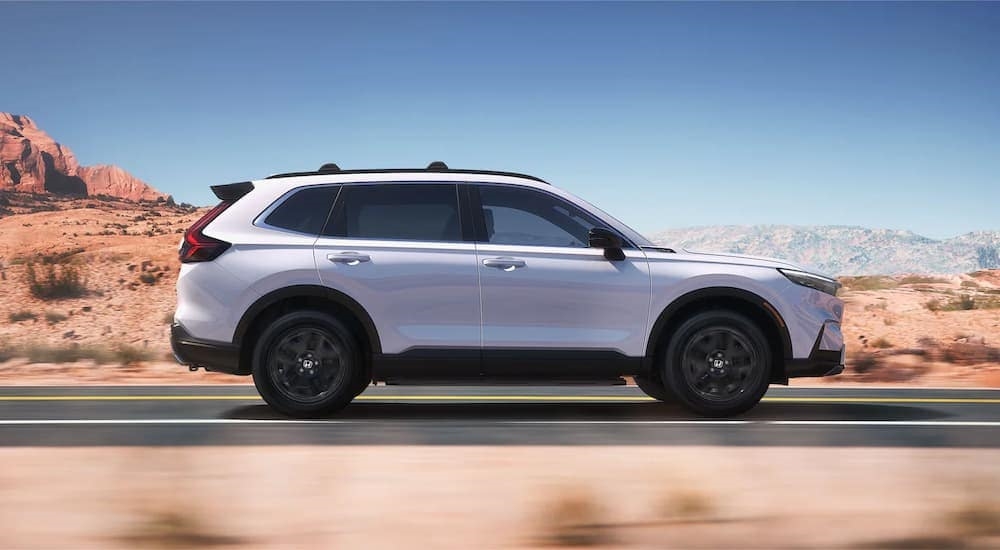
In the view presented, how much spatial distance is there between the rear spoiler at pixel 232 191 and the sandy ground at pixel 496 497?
2.57 metres

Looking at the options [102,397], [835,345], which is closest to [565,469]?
[835,345]

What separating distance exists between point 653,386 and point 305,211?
3.45 meters

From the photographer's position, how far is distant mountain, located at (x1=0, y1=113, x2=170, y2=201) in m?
118

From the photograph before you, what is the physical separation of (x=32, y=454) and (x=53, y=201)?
103m

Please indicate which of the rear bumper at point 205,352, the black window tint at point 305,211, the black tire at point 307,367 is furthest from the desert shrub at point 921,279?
the rear bumper at point 205,352

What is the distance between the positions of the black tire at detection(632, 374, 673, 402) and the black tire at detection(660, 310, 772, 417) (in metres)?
0.24

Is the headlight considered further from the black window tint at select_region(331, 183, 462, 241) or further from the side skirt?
the black window tint at select_region(331, 183, 462, 241)

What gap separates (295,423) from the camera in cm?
852

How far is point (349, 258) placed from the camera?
8.64 meters

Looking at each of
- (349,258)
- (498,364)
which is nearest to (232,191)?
(349,258)

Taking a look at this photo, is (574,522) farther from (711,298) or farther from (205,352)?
(205,352)

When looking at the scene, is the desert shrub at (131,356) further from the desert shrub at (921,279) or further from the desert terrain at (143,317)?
the desert shrub at (921,279)

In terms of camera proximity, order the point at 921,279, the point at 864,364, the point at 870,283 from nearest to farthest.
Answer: the point at 864,364
the point at 870,283
the point at 921,279

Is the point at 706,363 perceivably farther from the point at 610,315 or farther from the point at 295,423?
the point at 295,423
